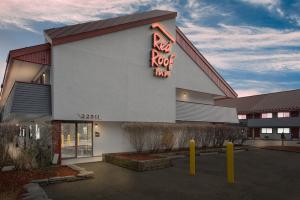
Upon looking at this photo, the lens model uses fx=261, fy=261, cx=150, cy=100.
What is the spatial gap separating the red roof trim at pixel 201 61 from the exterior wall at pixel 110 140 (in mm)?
10521

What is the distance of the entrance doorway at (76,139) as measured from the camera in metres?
17.6

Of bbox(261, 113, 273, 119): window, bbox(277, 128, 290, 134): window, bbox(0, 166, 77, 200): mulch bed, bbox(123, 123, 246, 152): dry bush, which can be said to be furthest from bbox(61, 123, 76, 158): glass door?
bbox(261, 113, 273, 119): window

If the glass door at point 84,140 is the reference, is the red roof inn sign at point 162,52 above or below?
above

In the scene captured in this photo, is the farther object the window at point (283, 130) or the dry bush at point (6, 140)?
the window at point (283, 130)

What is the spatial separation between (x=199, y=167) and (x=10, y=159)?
1124 cm

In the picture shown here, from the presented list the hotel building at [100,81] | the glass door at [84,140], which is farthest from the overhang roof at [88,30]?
the glass door at [84,140]

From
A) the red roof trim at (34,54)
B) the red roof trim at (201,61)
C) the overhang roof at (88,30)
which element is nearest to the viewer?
the red roof trim at (34,54)

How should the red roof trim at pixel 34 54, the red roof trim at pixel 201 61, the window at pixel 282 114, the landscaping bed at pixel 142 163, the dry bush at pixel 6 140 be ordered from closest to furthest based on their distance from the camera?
the dry bush at pixel 6 140 < the landscaping bed at pixel 142 163 < the red roof trim at pixel 34 54 < the red roof trim at pixel 201 61 < the window at pixel 282 114

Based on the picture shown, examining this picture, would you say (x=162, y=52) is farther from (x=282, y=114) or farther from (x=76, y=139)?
(x=282, y=114)

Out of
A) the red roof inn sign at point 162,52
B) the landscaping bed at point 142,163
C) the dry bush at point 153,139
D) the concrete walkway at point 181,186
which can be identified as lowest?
the concrete walkway at point 181,186

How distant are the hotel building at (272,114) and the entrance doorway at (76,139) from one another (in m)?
A: 40.2

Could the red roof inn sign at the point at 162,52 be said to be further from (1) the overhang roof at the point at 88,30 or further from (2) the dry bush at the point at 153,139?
(2) the dry bush at the point at 153,139

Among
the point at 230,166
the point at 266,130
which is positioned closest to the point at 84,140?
the point at 230,166

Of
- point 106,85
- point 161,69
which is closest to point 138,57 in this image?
point 161,69
